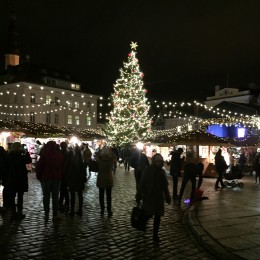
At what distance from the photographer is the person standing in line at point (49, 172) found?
8992mm

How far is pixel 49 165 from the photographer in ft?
29.5

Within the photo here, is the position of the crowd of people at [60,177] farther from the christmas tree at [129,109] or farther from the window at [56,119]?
the window at [56,119]

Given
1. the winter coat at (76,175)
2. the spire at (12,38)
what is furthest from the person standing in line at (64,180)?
the spire at (12,38)

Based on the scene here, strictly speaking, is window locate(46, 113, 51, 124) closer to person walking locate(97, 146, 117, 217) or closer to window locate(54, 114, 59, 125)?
window locate(54, 114, 59, 125)

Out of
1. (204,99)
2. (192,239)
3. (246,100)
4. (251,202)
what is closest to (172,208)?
(251,202)

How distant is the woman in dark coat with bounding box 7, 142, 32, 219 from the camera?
30.7 ft

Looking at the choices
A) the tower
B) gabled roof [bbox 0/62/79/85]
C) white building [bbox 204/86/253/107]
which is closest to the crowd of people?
gabled roof [bbox 0/62/79/85]

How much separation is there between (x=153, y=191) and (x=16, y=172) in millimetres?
3630

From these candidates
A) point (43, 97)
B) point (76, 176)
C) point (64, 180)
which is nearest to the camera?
point (76, 176)

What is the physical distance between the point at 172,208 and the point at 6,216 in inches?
179

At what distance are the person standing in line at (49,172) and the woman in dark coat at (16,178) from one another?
625 mm

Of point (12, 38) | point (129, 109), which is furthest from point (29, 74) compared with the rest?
point (129, 109)

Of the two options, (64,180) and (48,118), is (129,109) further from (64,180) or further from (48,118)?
(64,180)

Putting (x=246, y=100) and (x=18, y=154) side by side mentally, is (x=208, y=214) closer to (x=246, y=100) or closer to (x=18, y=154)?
(x=18, y=154)
